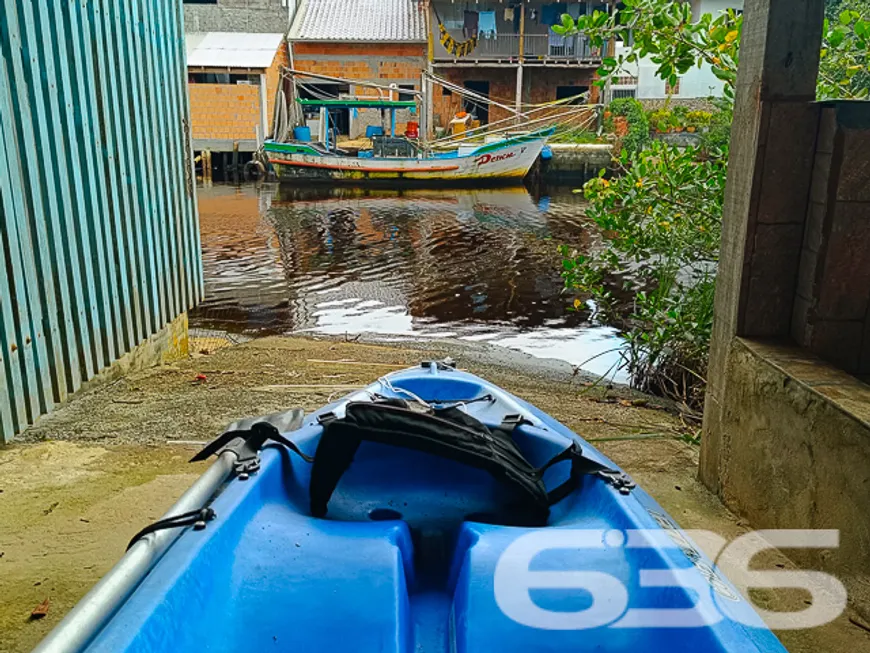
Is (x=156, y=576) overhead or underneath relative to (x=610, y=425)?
overhead

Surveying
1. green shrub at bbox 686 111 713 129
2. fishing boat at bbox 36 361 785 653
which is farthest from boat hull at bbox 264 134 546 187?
fishing boat at bbox 36 361 785 653

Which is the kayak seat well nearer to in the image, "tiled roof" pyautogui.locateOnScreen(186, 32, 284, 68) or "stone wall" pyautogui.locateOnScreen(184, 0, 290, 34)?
"tiled roof" pyautogui.locateOnScreen(186, 32, 284, 68)

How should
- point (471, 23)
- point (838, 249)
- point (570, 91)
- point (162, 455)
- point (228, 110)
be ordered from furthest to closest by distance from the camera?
point (570, 91)
point (471, 23)
point (228, 110)
point (162, 455)
point (838, 249)

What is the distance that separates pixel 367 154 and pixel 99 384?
2025cm

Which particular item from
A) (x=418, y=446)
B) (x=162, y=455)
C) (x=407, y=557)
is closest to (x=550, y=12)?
(x=162, y=455)

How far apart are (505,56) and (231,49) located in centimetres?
1042

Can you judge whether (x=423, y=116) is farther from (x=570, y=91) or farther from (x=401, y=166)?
(x=570, y=91)

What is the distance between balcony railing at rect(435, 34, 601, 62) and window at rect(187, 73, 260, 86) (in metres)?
7.94

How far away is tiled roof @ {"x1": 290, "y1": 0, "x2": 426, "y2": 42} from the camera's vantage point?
2817 centimetres

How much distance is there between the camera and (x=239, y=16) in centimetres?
2812

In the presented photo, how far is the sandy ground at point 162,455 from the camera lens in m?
2.70

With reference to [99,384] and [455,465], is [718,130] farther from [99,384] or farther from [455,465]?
[99,384]

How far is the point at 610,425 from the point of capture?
4996 millimetres

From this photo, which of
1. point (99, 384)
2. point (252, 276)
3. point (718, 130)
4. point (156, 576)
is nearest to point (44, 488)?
point (99, 384)
